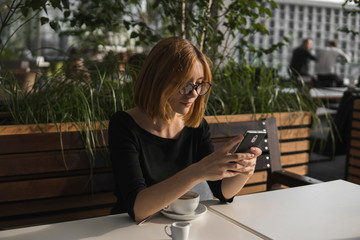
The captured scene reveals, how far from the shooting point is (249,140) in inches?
51.0

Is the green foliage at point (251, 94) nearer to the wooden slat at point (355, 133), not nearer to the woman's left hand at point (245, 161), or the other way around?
the wooden slat at point (355, 133)

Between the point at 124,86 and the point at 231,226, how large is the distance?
1358mm

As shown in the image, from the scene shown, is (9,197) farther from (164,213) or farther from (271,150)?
(271,150)

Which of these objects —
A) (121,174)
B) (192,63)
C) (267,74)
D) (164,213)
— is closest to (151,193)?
(164,213)

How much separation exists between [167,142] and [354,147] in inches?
101

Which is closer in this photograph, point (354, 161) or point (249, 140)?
point (249, 140)

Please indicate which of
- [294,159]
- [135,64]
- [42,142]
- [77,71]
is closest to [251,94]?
[294,159]

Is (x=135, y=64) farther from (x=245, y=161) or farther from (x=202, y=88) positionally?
(x=245, y=161)

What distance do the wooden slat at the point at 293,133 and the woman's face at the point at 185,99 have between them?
1.47 metres

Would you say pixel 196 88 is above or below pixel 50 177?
above

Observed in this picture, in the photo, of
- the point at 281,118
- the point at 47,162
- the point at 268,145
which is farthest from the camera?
the point at 281,118

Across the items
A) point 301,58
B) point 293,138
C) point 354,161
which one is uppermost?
point 301,58

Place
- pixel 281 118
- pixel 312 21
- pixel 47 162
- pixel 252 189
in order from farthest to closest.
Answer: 1. pixel 312 21
2. pixel 281 118
3. pixel 252 189
4. pixel 47 162

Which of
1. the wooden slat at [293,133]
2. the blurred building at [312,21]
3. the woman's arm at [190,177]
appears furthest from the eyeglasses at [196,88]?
the blurred building at [312,21]
